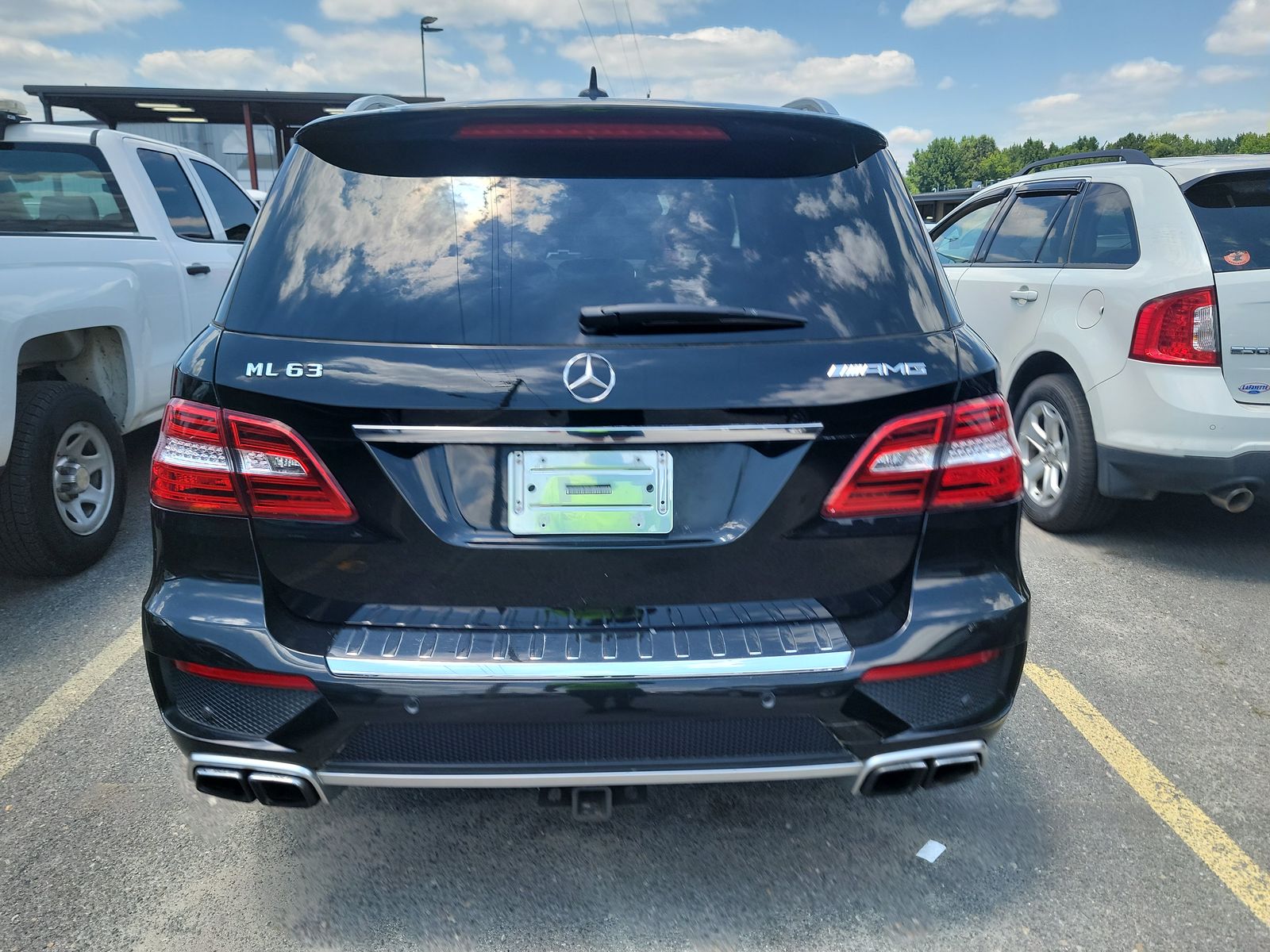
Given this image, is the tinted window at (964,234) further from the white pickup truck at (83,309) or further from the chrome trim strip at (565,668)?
the chrome trim strip at (565,668)

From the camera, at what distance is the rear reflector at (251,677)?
192 centimetres

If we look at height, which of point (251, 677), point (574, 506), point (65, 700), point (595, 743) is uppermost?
point (574, 506)

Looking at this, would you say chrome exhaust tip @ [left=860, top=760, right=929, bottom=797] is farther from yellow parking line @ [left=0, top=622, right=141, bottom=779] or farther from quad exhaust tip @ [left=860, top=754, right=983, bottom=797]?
yellow parking line @ [left=0, top=622, right=141, bottom=779]

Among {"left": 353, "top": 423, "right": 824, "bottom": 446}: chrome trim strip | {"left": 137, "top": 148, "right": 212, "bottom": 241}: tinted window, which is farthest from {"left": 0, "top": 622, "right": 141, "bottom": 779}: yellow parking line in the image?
{"left": 137, "top": 148, "right": 212, "bottom": 241}: tinted window

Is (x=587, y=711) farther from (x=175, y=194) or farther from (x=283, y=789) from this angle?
(x=175, y=194)

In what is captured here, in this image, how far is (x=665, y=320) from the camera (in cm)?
196

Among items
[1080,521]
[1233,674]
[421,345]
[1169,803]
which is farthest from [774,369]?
[1080,521]

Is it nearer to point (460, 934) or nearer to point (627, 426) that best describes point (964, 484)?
point (627, 426)

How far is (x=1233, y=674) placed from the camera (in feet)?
11.8

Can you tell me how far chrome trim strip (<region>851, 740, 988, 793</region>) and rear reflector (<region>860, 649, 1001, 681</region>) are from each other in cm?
17

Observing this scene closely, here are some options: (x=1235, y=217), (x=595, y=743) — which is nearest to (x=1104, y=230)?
(x=1235, y=217)

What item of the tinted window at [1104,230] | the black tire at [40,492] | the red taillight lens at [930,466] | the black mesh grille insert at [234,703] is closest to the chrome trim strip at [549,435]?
the red taillight lens at [930,466]

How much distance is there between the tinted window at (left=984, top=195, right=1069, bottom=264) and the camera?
5.50m

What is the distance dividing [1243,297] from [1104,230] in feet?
3.08
